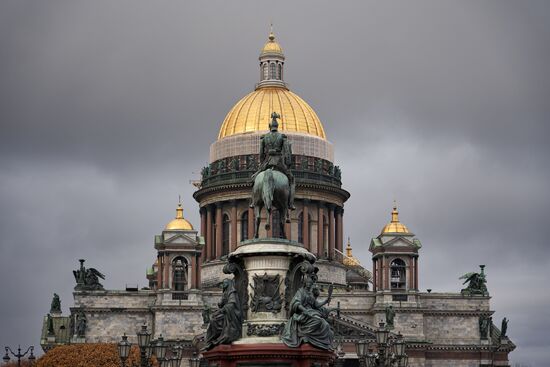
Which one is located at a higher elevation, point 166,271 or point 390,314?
point 166,271

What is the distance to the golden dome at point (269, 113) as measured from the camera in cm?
15188

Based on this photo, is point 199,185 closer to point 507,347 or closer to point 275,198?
point 507,347

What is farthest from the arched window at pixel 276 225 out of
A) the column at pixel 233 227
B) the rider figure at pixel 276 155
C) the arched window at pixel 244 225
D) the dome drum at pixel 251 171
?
the dome drum at pixel 251 171

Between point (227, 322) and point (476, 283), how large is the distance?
10082cm

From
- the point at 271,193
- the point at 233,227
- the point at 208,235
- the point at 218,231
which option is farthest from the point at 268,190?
the point at 208,235

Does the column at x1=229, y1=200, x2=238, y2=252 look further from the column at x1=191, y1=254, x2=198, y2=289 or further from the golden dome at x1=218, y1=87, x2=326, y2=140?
the column at x1=191, y1=254, x2=198, y2=289

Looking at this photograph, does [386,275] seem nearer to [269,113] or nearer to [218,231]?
[218,231]

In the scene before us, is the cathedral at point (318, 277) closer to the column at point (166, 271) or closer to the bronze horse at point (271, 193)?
the column at point (166, 271)

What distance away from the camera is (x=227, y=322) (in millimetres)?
47156

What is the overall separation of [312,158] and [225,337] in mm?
106315

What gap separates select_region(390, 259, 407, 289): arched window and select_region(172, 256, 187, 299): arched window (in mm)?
18658

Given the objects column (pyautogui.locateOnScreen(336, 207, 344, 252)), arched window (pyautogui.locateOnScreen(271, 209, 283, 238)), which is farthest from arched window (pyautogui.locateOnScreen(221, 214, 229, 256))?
arched window (pyautogui.locateOnScreen(271, 209, 283, 238))

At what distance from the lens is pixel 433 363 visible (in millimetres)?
142250

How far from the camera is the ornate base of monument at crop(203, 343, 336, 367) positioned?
46.3 m
